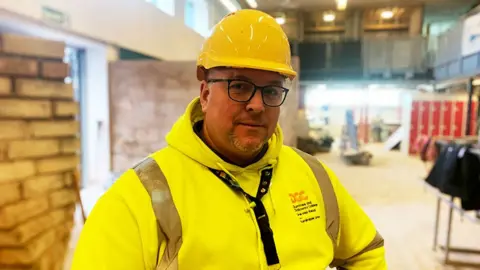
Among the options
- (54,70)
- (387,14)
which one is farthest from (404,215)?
(387,14)

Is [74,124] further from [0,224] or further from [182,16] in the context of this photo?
[182,16]

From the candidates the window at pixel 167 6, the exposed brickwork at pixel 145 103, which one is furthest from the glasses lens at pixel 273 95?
the window at pixel 167 6

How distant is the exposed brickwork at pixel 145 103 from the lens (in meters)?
3.85

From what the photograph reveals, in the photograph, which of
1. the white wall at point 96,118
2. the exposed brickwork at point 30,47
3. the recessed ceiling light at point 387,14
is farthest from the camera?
the recessed ceiling light at point 387,14

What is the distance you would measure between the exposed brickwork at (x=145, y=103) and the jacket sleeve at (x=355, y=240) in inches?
101

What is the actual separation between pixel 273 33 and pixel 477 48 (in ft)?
28.7

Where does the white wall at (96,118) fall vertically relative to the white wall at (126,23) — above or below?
below

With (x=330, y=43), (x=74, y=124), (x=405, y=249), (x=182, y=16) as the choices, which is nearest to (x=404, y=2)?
(x=330, y=43)

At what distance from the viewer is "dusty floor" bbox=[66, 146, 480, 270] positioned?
3609 mm

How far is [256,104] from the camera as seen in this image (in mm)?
973

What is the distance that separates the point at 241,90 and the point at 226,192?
271 mm

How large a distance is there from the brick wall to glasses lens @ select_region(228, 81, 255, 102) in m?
1.45

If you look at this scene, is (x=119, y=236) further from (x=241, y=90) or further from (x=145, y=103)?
(x=145, y=103)

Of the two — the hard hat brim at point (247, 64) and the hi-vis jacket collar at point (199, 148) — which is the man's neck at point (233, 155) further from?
the hard hat brim at point (247, 64)
